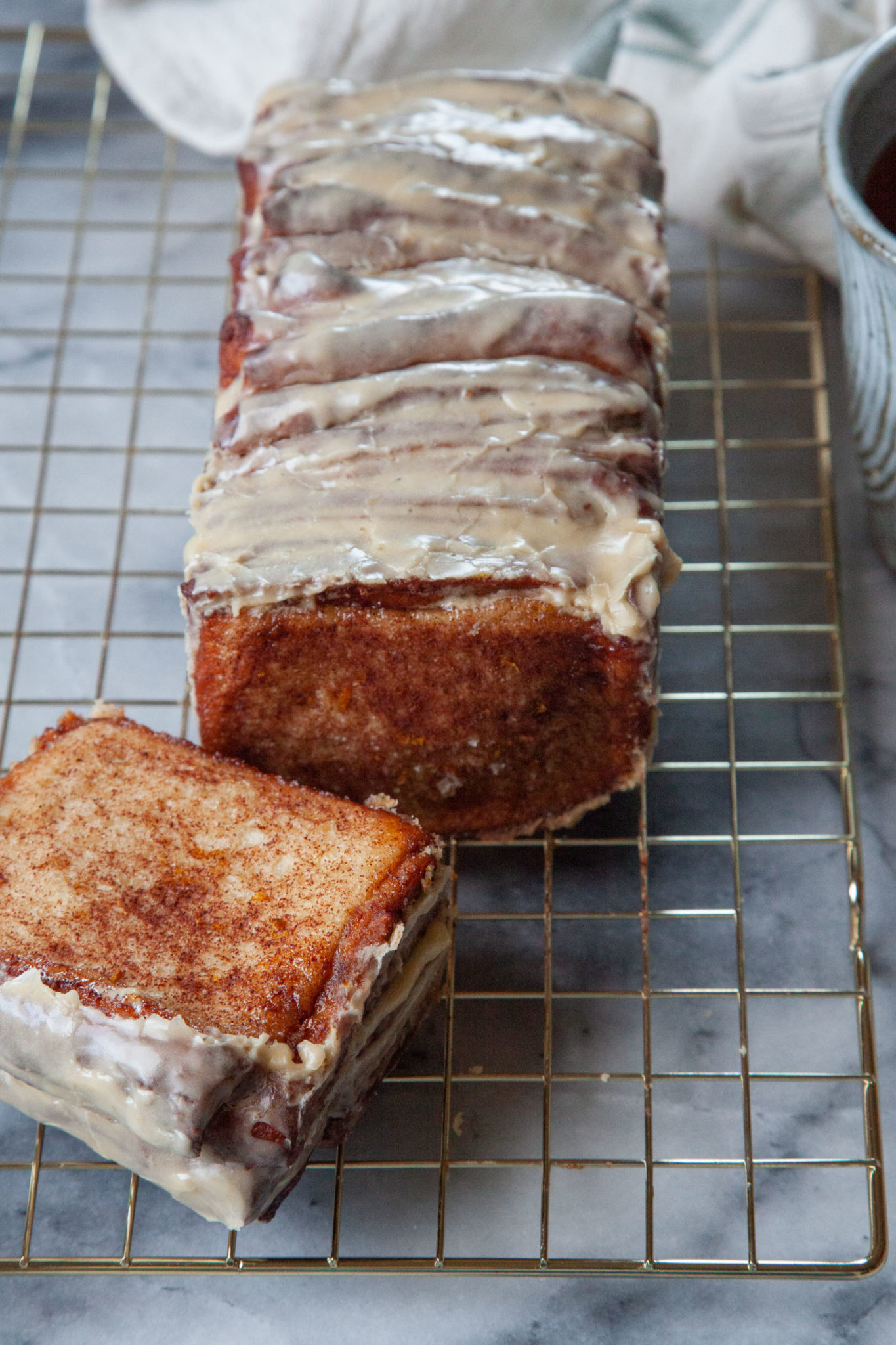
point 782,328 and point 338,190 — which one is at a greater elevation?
point 338,190

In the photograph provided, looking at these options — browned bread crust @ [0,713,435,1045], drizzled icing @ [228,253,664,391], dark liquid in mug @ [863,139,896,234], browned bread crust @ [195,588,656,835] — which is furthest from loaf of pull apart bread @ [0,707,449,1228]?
dark liquid in mug @ [863,139,896,234]

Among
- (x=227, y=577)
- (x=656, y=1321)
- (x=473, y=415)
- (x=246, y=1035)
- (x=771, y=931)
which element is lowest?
(x=656, y=1321)

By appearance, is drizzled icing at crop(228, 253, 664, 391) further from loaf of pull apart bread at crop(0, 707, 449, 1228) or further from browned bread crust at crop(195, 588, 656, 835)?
loaf of pull apart bread at crop(0, 707, 449, 1228)

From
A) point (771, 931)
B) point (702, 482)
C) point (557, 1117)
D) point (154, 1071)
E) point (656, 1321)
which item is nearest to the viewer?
point (154, 1071)

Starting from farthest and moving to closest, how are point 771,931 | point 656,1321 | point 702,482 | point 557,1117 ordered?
point 702,482, point 771,931, point 557,1117, point 656,1321

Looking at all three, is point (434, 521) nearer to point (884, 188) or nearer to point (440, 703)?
point (440, 703)

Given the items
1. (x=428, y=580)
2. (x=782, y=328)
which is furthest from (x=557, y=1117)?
(x=782, y=328)

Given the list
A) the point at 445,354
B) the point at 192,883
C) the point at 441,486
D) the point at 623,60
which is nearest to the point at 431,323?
the point at 445,354

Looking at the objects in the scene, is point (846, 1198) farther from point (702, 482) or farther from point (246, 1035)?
point (702, 482)
